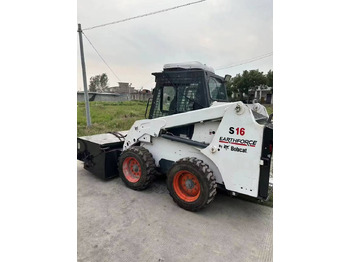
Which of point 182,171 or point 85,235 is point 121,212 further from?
point 182,171

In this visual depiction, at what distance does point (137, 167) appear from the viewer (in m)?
3.45

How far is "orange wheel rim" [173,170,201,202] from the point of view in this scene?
2.80 metres

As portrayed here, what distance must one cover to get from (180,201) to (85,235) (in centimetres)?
129

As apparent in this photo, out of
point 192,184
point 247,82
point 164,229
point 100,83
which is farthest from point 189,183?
point 100,83

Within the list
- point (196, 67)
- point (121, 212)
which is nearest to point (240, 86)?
point (196, 67)

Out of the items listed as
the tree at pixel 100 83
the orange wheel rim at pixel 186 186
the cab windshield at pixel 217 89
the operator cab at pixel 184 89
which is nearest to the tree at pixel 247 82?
the cab windshield at pixel 217 89

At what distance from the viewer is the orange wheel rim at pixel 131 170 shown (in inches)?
135

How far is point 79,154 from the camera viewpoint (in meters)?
3.97

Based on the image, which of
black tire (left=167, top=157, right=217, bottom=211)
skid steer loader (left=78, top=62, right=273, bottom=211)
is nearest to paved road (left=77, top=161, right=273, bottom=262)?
black tire (left=167, top=157, right=217, bottom=211)

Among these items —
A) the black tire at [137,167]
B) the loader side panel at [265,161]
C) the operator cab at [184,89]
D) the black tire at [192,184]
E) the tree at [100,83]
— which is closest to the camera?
the loader side panel at [265,161]

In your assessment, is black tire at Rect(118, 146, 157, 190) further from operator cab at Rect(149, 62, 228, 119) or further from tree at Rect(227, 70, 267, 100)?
tree at Rect(227, 70, 267, 100)

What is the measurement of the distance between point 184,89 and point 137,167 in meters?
1.59

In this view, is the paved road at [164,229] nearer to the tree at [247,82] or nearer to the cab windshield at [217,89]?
the cab windshield at [217,89]

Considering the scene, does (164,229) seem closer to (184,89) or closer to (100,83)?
(184,89)
